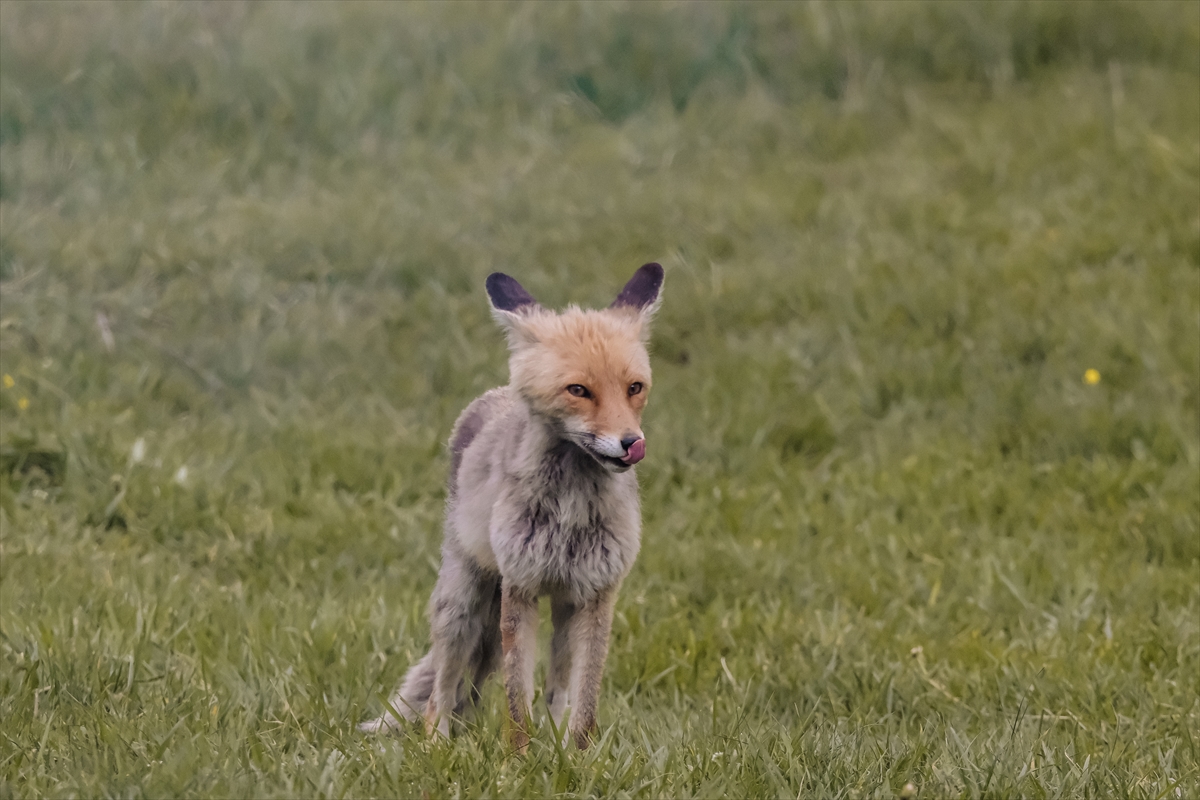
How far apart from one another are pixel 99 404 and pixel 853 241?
488 cm

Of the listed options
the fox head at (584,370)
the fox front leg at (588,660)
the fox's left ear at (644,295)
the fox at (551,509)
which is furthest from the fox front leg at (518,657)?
the fox's left ear at (644,295)

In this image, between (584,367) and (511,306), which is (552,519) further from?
(511,306)

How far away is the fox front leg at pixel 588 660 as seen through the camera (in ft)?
11.8

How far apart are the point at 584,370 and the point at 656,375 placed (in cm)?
492

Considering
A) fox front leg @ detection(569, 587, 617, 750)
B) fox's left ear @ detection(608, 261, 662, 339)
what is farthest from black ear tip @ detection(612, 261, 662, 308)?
fox front leg @ detection(569, 587, 617, 750)

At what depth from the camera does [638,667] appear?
520cm

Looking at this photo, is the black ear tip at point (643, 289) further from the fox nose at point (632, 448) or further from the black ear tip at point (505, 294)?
the fox nose at point (632, 448)

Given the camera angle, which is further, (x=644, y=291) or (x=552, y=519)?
(x=644, y=291)

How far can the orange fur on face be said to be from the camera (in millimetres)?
3322

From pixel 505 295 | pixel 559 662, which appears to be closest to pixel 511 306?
pixel 505 295

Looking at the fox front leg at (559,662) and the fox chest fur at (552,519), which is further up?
the fox chest fur at (552,519)

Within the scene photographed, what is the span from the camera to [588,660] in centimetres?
362

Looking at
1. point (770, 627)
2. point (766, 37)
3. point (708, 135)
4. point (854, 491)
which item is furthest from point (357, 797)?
point (766, 37)

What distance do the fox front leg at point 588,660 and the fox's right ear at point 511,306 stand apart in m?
0.72
